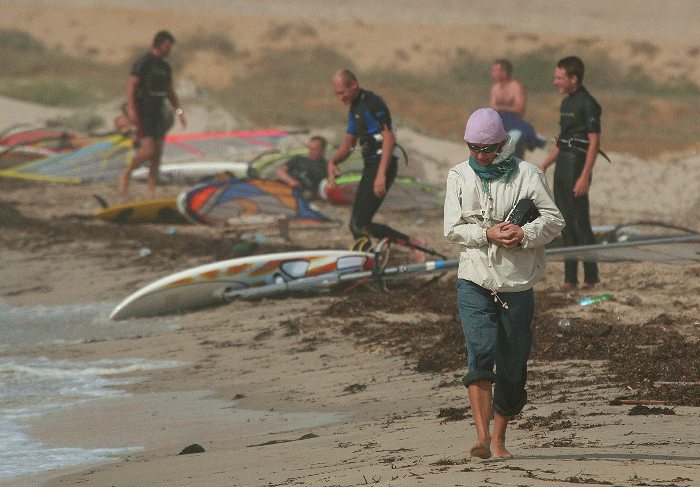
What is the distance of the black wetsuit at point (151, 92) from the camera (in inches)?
611

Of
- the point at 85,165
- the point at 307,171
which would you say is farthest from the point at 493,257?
the point at 85,165

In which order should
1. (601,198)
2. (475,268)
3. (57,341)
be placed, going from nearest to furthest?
(475,268)
(57,341)
(601,198)

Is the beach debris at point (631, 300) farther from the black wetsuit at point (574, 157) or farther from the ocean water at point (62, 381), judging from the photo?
the ocean water at point (62, 381)

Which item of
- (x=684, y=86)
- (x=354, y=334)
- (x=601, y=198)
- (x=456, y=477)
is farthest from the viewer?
(x=684, y=86)

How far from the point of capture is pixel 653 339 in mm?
8664

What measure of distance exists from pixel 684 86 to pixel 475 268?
3501 cm

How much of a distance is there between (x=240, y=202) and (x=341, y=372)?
7.10 m

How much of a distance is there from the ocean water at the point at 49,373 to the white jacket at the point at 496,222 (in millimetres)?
2339

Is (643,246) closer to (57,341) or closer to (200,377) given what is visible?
(200,377)

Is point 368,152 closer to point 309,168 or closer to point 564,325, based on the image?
point 564,325

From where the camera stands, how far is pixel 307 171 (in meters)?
17.0

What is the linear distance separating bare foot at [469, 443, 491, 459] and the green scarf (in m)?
1.06

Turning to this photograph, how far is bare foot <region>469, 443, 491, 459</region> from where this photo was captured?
5719mm

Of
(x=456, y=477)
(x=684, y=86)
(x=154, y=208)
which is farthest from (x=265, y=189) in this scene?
(x=684, y=86)
